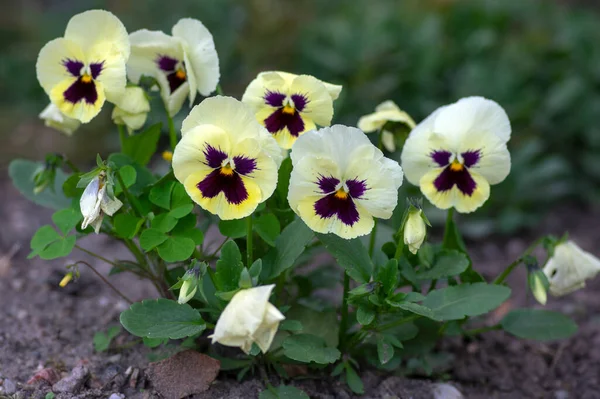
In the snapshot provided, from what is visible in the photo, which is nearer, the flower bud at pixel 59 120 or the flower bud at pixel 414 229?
the flower bud at pixel 414 229

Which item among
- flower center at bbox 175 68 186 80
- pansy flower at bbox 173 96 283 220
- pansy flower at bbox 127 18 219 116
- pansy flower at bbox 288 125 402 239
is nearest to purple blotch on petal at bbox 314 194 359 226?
pansy flower at bbox 288 125 402 239

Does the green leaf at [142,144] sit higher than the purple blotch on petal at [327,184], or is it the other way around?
the purple blotch on petal at [327,184]

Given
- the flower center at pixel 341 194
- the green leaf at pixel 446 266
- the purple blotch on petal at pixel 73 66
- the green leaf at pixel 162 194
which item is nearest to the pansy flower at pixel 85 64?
the purple blotch on petal at pixel 73 66

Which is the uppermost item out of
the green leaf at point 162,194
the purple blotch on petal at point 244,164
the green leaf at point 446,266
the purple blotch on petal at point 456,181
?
the purple blotch on petal at point 244,164

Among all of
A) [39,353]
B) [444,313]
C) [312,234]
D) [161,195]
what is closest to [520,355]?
[444,313]

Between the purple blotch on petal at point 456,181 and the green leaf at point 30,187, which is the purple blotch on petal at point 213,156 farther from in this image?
the green leaf at point 30,187

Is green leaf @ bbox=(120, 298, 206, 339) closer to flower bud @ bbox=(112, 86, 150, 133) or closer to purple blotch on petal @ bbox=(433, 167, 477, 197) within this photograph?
flower bud @ bbox=(112, 86, 150, 133)

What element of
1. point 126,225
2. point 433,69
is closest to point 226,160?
point 126,225

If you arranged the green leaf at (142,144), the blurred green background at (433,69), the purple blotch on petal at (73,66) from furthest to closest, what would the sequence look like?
the blurred green background at (433,69)
the green leaf at (142,144)
the purple blotch on petal at (73,66)

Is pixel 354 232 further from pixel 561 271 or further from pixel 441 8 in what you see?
pixel 441 8

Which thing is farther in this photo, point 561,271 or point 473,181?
point 561,271
